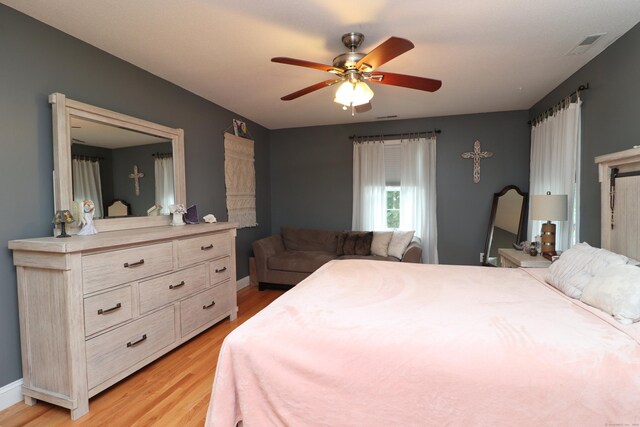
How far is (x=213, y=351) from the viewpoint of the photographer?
2.58m

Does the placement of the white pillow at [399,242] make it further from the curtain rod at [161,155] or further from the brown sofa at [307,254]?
the curtain rod at [161,155]

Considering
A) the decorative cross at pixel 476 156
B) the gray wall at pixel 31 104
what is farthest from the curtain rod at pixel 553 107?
the gray wall at pixel 31 104

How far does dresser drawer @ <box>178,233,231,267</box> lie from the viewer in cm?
258

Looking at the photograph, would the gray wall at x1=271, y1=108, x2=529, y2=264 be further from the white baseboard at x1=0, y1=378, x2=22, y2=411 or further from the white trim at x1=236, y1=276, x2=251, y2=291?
the white baseboard at x1=0, y1=378, x2=22, y2=411

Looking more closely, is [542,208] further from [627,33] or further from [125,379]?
[125,379]

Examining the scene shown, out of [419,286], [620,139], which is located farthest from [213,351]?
[620,139]

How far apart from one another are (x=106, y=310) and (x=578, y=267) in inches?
118

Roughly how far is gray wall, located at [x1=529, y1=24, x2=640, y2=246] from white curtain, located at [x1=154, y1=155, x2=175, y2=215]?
12.8ft

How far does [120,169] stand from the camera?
8.36ft

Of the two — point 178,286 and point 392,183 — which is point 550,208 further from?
point 178,286

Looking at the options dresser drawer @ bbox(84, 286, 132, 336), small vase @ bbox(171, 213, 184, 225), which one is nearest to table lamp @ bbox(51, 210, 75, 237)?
dresser drawer @ bbox(84, 286, 132, 336)

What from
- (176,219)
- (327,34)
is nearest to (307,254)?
(176,219)

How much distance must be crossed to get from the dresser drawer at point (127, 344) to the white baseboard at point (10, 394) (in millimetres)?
514

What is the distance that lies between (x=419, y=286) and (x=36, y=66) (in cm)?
296
